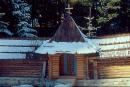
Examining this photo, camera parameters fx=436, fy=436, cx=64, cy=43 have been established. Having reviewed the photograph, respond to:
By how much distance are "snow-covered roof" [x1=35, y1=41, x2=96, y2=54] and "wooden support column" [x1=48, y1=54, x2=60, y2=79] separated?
551 mm

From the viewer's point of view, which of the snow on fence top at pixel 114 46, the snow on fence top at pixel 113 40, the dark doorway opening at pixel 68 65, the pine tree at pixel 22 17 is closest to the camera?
the snow on fence top at pixel 114 46

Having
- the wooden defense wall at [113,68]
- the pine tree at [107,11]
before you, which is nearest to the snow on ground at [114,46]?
the wooden defense wall at [113,68]

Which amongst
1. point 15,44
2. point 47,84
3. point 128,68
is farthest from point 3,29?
point 128,68

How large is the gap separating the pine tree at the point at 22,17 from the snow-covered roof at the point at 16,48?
34.3 feet

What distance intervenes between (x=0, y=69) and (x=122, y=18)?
63.3ft

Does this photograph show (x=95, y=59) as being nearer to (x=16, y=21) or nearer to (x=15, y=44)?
(x=15, y=44)

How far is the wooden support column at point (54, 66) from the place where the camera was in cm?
2427

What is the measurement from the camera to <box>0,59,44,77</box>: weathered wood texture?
24.9m

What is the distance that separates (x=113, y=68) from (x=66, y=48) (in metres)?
2.81

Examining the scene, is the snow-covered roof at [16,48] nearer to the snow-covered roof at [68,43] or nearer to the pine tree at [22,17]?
the snow-covered roof at [68,43]

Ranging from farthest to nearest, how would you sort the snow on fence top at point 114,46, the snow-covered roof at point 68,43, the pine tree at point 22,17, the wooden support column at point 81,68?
1. the pine tree at point 22,17
2. the snow on fence top at point 114,46
3. the wooden support column at point 81,68
4. the snow-covered roof at point 68,43

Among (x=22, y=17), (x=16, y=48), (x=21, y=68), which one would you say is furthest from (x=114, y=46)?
(x=22, y=17)

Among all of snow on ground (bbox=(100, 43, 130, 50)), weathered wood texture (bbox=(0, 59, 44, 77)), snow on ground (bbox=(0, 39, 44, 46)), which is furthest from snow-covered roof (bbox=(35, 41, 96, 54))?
snow on ground (bbox=(0, 39, 44, 46))

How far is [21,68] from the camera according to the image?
2514 cm
